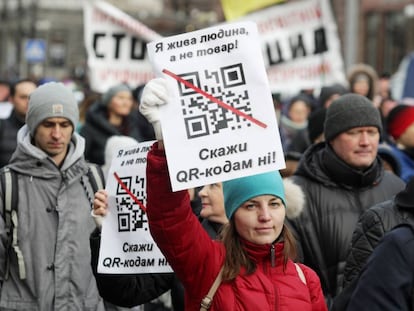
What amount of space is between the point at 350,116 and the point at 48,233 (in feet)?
5.49

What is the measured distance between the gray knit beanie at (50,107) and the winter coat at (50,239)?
0.24 metres

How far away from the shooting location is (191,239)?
3906 mm

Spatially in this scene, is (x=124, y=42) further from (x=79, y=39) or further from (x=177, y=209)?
(x=79, y=39)

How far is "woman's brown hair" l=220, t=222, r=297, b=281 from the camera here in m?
3.93

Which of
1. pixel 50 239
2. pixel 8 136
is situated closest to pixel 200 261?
pixel 50 239

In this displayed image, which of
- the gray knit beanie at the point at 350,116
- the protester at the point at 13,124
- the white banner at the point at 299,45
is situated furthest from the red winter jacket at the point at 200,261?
the white banner at the point at 299,45

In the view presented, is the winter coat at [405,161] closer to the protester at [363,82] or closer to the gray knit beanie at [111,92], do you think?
the protester at [363,82]

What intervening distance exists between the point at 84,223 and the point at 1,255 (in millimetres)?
450

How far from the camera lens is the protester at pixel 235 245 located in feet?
12.6

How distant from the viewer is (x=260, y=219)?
4.01 metres

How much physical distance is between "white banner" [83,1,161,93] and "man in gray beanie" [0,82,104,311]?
19.3 ft

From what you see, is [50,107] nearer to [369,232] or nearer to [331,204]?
[331,204]

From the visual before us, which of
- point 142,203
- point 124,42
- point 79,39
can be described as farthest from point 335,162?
point 79,39

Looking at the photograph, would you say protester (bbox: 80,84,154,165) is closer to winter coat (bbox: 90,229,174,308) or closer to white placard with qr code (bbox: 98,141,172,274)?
white placard with qr code (bbox: 98,141,172,274)
